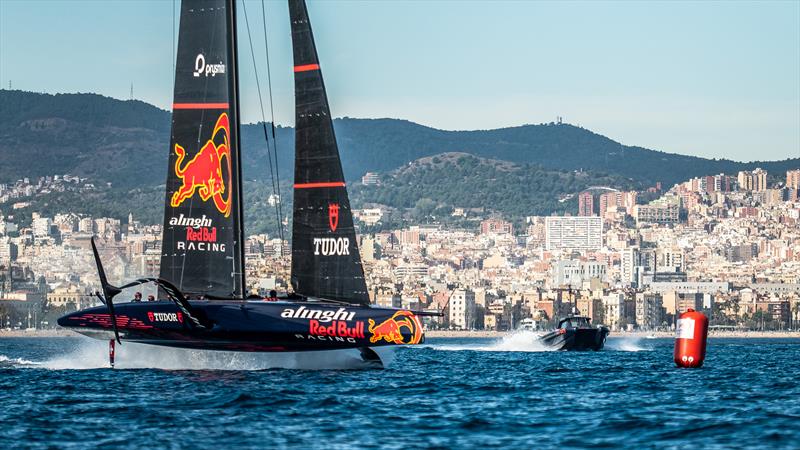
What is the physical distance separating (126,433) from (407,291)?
159636 mm

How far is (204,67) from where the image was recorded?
3067 cm

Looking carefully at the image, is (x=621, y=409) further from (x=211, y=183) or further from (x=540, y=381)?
(x=211, y=183)

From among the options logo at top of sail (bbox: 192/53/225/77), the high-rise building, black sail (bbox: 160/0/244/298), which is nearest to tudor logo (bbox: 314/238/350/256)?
black sail (bbox: 160/0/244/298)

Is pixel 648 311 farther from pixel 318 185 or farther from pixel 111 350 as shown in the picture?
pixel 318 185

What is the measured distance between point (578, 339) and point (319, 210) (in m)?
37.9

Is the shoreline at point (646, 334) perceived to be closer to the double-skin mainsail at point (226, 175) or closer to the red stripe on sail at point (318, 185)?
the double-skin mainsail at point (226, 175)

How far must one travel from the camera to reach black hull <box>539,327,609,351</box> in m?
66.8

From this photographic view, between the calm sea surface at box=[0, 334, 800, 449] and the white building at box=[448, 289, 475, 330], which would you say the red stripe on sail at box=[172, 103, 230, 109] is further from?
the white building at box=[448, 289, 475, 330]

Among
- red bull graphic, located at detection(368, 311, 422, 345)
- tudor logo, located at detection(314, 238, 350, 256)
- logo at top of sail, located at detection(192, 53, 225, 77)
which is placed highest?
logo at top of sail, located at detection(192, 53, 225, 77)

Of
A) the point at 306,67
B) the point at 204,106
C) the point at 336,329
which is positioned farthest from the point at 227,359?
the point at 306,67

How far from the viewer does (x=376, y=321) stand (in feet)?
96.1

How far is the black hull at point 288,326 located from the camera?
2927 cm

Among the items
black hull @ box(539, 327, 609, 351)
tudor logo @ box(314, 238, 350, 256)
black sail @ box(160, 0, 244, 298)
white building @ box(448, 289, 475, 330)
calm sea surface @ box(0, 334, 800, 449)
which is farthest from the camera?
white building @ box(448, 289, 475, 330)

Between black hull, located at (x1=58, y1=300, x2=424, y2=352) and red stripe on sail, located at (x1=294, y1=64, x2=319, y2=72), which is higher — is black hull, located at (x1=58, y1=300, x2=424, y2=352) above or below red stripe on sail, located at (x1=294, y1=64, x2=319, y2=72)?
below
